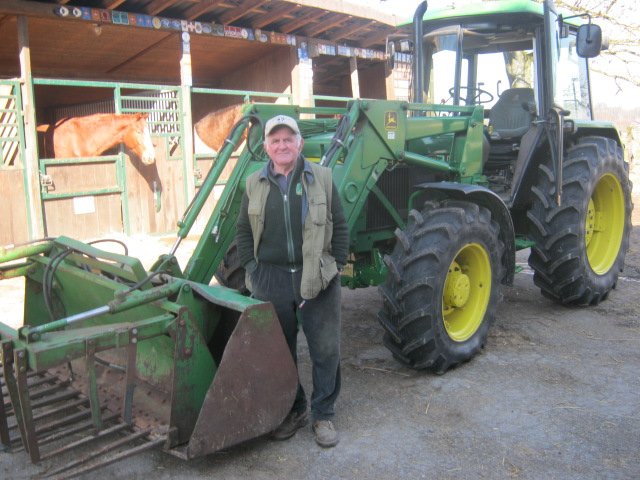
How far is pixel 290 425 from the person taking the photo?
3385mm

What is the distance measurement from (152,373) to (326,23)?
324 inches

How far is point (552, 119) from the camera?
16.9 ft

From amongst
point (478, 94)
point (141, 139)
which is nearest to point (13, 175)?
point (141, 139)

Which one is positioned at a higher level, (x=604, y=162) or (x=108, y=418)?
(x=604, y=162)

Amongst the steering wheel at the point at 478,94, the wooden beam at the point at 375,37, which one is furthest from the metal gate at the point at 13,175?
the wooden beam at the point at 375,37

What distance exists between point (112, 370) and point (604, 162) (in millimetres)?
4222

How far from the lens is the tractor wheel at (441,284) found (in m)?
3.91

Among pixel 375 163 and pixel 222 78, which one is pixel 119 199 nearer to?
pixel 222 78

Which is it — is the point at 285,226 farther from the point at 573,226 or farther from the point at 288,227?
the point at 573,226

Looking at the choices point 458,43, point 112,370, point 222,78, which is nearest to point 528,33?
point 458,43

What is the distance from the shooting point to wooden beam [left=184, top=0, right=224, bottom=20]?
8.81 metres

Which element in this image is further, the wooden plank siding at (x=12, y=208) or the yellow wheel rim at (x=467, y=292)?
the wooden plank siding at (x=12, y=208)

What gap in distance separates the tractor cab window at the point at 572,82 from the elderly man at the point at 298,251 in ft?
9.47

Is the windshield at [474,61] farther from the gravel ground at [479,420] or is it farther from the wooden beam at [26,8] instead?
the wooden beam at [26,8]
